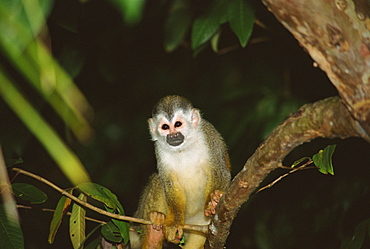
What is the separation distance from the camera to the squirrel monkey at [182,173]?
3520mm

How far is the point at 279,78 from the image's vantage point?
562 centimetres

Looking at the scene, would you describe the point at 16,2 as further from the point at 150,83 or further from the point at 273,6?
the point at 150,83

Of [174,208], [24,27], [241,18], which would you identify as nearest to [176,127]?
[174,208]

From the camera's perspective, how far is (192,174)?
365 centimetres

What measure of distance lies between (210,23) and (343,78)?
2076mm

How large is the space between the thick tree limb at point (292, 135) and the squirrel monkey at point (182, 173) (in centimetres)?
105

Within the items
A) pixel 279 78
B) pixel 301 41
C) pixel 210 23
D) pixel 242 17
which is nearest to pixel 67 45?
pixel 210 23

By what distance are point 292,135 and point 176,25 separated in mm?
2643

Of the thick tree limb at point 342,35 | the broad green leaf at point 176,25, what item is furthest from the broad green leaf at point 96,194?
the broad green leaf at point 176,25

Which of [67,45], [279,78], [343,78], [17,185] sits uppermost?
[67,45]

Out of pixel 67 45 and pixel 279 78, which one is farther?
pixel 279 78

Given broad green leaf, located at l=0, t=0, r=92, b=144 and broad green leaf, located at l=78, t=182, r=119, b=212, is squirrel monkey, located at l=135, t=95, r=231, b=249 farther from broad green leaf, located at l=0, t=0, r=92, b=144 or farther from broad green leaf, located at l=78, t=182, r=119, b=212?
broad green leaf, located at l=0, t=0, r=92, b=144

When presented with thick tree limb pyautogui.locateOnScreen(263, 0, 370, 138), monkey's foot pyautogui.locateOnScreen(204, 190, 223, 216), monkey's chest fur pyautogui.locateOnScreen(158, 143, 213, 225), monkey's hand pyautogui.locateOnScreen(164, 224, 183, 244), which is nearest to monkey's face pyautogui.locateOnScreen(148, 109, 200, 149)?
monkey's chest fur pyautogui.locateOnScreen(158, 143, 213, 225)

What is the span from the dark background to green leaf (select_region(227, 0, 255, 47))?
27.8 inches
